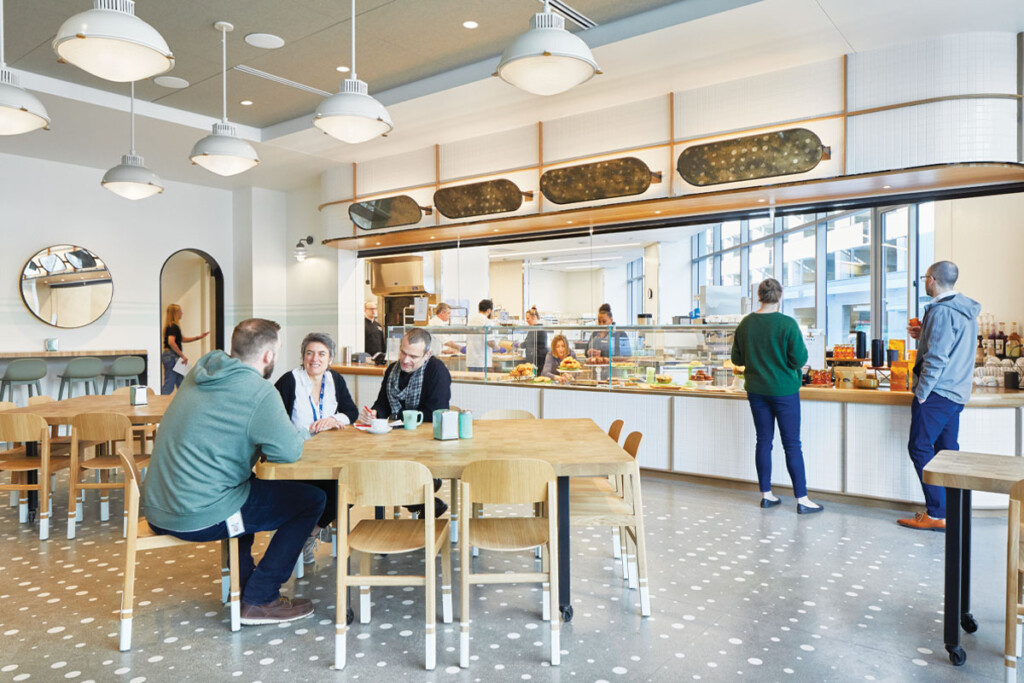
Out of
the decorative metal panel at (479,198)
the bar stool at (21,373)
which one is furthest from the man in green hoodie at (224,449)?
the bar stool at (21,373)

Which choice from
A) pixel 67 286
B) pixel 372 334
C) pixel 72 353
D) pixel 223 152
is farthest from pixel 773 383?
pixel 67 286

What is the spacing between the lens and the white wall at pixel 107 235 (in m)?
7.96

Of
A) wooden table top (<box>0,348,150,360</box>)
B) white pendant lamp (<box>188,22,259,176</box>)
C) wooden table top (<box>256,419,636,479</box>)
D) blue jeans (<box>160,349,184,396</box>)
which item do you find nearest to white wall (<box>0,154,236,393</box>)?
wooden table top (<box>0,348,150,360</box>)

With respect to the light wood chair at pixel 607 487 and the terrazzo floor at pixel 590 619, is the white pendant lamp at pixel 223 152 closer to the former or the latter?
the terrazzo floor at pixel 590 619

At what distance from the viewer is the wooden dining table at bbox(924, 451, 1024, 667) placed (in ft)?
8.00

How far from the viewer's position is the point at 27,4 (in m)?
4.79

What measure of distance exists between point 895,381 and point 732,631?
9.39 feet

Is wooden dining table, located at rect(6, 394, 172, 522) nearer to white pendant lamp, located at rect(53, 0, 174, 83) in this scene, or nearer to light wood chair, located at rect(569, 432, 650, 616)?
white pendant lamp, located at rect(53, 0, 174, 83)

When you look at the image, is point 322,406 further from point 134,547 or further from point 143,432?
point 143,432

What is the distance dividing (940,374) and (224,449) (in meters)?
4.14

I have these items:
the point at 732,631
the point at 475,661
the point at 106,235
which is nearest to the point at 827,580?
the point at 732,631

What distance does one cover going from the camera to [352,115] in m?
3.48

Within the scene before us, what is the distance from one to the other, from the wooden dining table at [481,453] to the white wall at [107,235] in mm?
6775

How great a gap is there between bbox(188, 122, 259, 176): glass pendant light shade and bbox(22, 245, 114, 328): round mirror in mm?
4967
